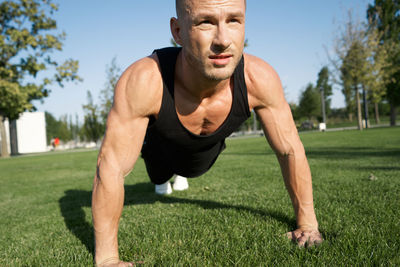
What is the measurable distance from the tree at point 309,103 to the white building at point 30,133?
39869 mm

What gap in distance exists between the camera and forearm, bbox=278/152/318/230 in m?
2.32

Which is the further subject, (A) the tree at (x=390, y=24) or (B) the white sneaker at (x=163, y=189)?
(A) the tree at (x=390, y=24)

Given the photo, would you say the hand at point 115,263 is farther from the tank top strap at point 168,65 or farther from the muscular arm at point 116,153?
the tank top strap at point 168,65

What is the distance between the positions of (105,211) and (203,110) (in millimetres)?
1017

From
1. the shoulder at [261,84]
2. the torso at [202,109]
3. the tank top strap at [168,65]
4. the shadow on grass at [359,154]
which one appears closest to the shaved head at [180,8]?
the tank top strap at [168,65]

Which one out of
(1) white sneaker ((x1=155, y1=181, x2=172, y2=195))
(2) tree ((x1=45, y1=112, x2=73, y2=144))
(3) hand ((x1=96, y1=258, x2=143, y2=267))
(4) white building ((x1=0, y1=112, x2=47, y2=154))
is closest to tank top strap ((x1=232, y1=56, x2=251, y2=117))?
(3) hand ((x1=96, y1=258, x2=143, y2=267))

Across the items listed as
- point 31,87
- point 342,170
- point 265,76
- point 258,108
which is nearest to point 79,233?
point 258,108

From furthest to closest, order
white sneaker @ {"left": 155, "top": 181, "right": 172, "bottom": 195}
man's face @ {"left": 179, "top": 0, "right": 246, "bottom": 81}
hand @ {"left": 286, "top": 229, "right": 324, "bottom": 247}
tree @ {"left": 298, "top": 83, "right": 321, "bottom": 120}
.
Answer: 1. tree @ {"left": 298, "top": 83, "right": 321, "bottom": 120}
2. white sneaker @ {"left": 155, "top": 181, "right": 172, "bottom": 195}
3. hand @ {"left": 286, "top": 229, "right": 324, "bottom": 247}
4. man's face @ {"left": 179, "top": 0, "right": 246, "bottom": 81}

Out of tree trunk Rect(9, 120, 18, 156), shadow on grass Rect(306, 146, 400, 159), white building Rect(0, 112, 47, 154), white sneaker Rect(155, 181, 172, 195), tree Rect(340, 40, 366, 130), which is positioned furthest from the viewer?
white building Rect(0, 112, 47, 154)

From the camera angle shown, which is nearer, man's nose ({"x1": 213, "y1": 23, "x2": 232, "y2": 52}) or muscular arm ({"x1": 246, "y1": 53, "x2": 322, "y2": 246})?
man's nose ({"x1": 213, "y1": 23, "x2": 232, "y2": 52})

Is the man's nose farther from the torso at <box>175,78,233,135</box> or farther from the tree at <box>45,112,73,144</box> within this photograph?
the tree at <box>45,112,73,144</box>

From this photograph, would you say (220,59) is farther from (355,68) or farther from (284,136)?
(355,68)

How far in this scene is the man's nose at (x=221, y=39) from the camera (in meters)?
1.78

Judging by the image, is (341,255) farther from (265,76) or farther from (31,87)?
(31,87)
